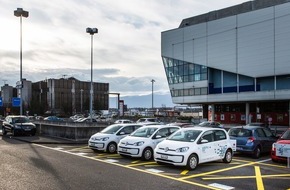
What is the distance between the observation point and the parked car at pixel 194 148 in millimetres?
11578

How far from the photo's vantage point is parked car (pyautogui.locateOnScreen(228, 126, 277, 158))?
15.1 m

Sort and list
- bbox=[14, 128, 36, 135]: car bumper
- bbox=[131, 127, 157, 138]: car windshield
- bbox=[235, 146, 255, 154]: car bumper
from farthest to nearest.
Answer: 1. bbox=[14, 128, 36, 135]: car bumper
2. bbox=[235, 146, 255, 154]: car bumper
3. bbox=[131, 127, 157, 138]: car windshield

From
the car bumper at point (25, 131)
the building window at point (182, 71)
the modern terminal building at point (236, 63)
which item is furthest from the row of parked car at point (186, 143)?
the building window at point (182, 71)

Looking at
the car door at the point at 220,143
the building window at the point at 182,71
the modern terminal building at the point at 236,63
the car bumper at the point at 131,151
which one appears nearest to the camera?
the car door at the point at 220,143

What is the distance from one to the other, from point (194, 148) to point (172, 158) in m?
0.90

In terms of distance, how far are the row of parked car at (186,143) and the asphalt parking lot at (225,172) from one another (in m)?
0.35

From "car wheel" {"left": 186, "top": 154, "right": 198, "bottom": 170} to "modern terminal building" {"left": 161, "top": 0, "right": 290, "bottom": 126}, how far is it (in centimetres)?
3269

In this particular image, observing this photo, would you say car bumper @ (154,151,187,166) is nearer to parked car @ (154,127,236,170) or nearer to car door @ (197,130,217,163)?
parked car @ (154,127,236,170)

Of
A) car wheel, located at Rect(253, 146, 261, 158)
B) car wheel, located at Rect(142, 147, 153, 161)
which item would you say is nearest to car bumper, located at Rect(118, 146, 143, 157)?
car wheel, located at Rect(142, 147, 153, 161)

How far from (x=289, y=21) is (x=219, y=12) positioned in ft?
62.8

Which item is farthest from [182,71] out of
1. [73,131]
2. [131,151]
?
[131,151]

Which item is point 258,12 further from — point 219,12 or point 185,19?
point 185,19

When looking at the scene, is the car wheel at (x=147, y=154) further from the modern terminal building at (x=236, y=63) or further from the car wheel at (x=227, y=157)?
the modern terminal building at (x=236, y=63)

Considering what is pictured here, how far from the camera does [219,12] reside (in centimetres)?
6275
